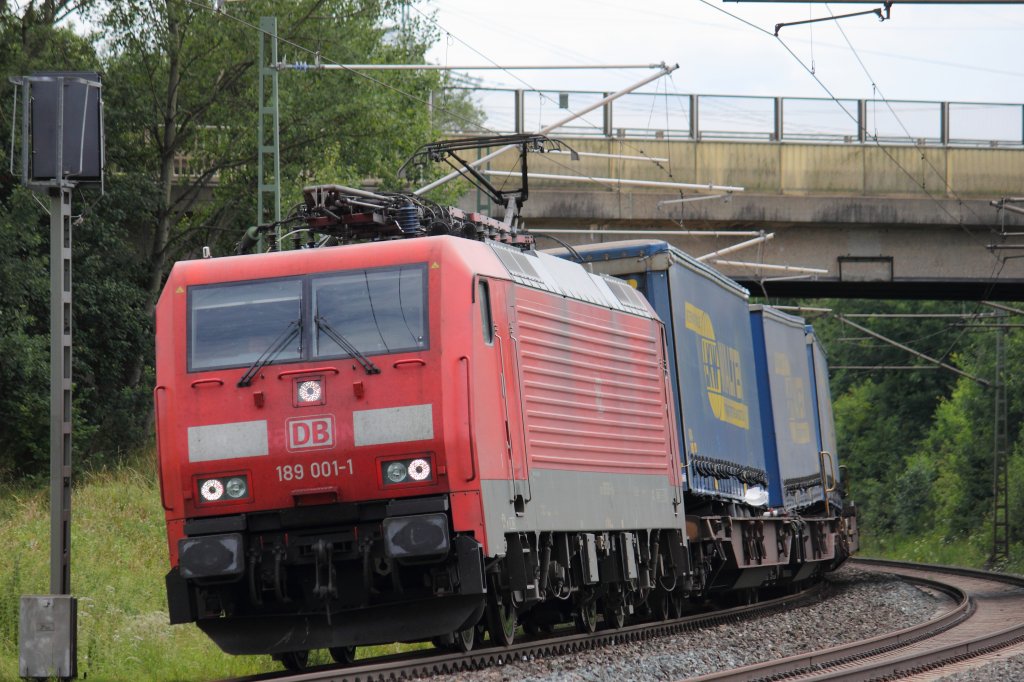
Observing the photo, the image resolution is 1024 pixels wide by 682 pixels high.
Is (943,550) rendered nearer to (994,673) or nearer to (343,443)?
(994,673)

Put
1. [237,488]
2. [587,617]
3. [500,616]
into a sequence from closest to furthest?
[237,488], [500,616], [587,617]

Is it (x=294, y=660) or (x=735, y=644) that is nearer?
(x=294, y=660)

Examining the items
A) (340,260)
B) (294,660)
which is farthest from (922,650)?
(340,260)

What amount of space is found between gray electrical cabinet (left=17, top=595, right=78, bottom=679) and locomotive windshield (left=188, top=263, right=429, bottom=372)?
1970 mm

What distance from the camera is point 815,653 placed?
13617 millimetres

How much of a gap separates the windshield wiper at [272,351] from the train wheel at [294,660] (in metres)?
2.52

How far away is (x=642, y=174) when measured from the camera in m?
31.8

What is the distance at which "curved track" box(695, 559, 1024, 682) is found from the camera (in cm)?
1231

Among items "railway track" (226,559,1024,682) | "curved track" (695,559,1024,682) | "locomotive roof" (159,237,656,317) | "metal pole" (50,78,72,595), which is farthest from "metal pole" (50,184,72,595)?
"curved track" (695,559,1024,682)

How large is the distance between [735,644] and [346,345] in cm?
565

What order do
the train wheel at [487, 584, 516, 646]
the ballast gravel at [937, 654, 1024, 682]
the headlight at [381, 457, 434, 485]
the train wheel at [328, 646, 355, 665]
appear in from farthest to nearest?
the train wheel at [487, 584, 516, 646], the train wheel at [328, 646, 355, 665], the ballast gravel at [937, 654, 1024, 682], the headlight at [381, 457, 434, 485]

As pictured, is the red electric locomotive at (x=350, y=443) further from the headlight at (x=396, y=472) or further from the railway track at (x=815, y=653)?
the railway track at (x=815, y=653)

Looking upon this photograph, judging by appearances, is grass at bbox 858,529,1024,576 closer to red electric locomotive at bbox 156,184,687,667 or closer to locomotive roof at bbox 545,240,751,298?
locomotive roof at bbox 545,240,751,298

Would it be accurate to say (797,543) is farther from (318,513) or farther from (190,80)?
(190,80)
